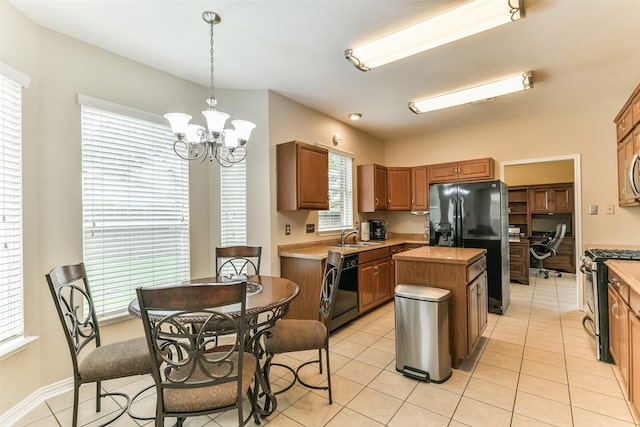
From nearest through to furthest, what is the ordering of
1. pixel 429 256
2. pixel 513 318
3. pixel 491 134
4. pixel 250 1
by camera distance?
pixel 250 1 < pixel 429 256 < pixel 513 318 < pixel 491 134

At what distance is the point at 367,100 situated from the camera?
148 inches

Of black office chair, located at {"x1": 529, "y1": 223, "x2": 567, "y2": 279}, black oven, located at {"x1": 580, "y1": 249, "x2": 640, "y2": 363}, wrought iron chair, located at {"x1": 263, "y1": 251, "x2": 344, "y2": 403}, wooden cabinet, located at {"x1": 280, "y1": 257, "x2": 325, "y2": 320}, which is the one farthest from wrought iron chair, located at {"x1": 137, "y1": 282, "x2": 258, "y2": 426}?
black office chair, located at {"x1": 529, "y1": 223, "x2": 567, "y2": 279}

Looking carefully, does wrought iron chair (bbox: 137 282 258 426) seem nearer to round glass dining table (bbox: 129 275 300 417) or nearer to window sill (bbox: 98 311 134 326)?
round glass dining table (bbox: 129 275 300 417)

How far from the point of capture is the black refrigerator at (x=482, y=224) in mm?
3791

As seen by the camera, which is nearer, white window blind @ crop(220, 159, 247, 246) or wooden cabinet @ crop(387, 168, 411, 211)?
white window blind @ crop(220, 159, 247, 246)

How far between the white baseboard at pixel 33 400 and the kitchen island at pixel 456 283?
2892 millimetres

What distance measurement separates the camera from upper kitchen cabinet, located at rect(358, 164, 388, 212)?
4895mm

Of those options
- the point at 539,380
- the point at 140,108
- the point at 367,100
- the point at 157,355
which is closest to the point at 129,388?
the point at 157,355

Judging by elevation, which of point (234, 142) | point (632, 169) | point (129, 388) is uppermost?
point (234, 142)

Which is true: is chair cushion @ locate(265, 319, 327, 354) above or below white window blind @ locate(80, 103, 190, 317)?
below

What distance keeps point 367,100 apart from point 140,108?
2568 mm

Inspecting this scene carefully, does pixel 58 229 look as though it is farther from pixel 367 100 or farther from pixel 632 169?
pixel 632 169

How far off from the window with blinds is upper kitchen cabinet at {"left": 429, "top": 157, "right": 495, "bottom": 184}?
4.99ft

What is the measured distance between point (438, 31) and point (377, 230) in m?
3.28
